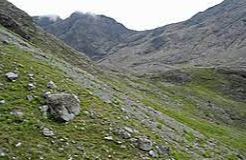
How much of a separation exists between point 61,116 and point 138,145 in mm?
5040

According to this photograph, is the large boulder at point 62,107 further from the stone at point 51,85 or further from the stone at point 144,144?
the stone at point 144,144

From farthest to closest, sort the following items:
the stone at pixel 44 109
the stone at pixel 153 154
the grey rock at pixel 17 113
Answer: the stone at pixel 153 154 → the stone at pixel 44 109 → the grey rock at pixel 17 113

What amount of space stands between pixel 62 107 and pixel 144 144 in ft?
18.3

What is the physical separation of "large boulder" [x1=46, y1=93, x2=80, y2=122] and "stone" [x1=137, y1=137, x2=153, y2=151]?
4344mm

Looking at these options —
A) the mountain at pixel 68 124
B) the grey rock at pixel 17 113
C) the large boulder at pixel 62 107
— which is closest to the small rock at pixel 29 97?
the mountain at pixel 68 124

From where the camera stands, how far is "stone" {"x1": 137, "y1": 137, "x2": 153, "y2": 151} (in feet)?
93.5

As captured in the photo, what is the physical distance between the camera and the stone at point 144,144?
2850 cm

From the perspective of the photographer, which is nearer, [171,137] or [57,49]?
[171,137]

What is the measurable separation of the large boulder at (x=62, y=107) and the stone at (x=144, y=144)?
4.34 m

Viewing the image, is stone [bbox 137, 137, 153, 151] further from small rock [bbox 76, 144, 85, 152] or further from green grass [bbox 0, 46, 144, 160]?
small rock [bbox 76, 144, 85, 152]

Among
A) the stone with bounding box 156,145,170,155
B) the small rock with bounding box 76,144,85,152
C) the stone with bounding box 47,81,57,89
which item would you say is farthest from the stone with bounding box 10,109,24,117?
the stone with bounding box 156,145,170,155

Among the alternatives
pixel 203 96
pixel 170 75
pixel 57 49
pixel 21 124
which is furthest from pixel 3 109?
pixel 170 75

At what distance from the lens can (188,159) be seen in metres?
33.4

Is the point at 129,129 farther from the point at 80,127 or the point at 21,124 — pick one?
the point at 21,124
